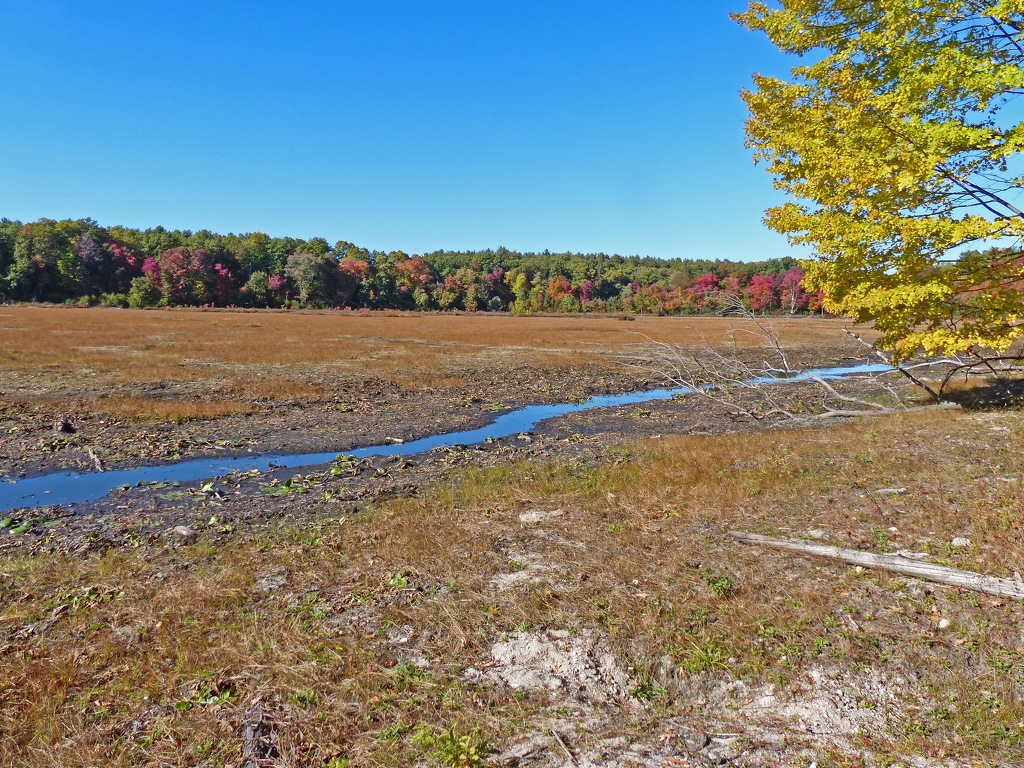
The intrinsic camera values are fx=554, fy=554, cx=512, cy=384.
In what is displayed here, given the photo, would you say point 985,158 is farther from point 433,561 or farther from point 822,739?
point 433,561

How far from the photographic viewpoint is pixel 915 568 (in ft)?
21.2

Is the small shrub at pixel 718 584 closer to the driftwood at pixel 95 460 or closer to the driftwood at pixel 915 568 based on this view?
the driftwood at pixel 915 568

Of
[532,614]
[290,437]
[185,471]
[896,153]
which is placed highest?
[896,153]

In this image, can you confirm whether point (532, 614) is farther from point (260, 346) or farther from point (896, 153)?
point (260, 346)

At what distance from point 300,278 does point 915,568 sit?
131942mm

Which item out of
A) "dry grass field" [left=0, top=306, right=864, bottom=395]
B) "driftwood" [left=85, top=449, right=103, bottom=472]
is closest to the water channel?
"driftwood" [left=85, top=449, right=103, bottom=472]

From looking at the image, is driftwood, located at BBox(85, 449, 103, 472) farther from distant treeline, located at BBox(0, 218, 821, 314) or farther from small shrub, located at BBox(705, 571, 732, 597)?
distant treeline, located at BBox(0, 218, 821, 314)

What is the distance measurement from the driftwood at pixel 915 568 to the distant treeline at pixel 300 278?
3415 inches

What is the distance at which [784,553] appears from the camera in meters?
7.59

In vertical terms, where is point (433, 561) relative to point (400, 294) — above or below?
below

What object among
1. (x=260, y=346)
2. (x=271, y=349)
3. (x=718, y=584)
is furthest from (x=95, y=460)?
(x=260, y=346)

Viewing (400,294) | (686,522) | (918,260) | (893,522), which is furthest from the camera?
(400,294)

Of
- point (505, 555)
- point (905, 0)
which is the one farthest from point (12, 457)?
point (905, 0)

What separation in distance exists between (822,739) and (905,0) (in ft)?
49.2
